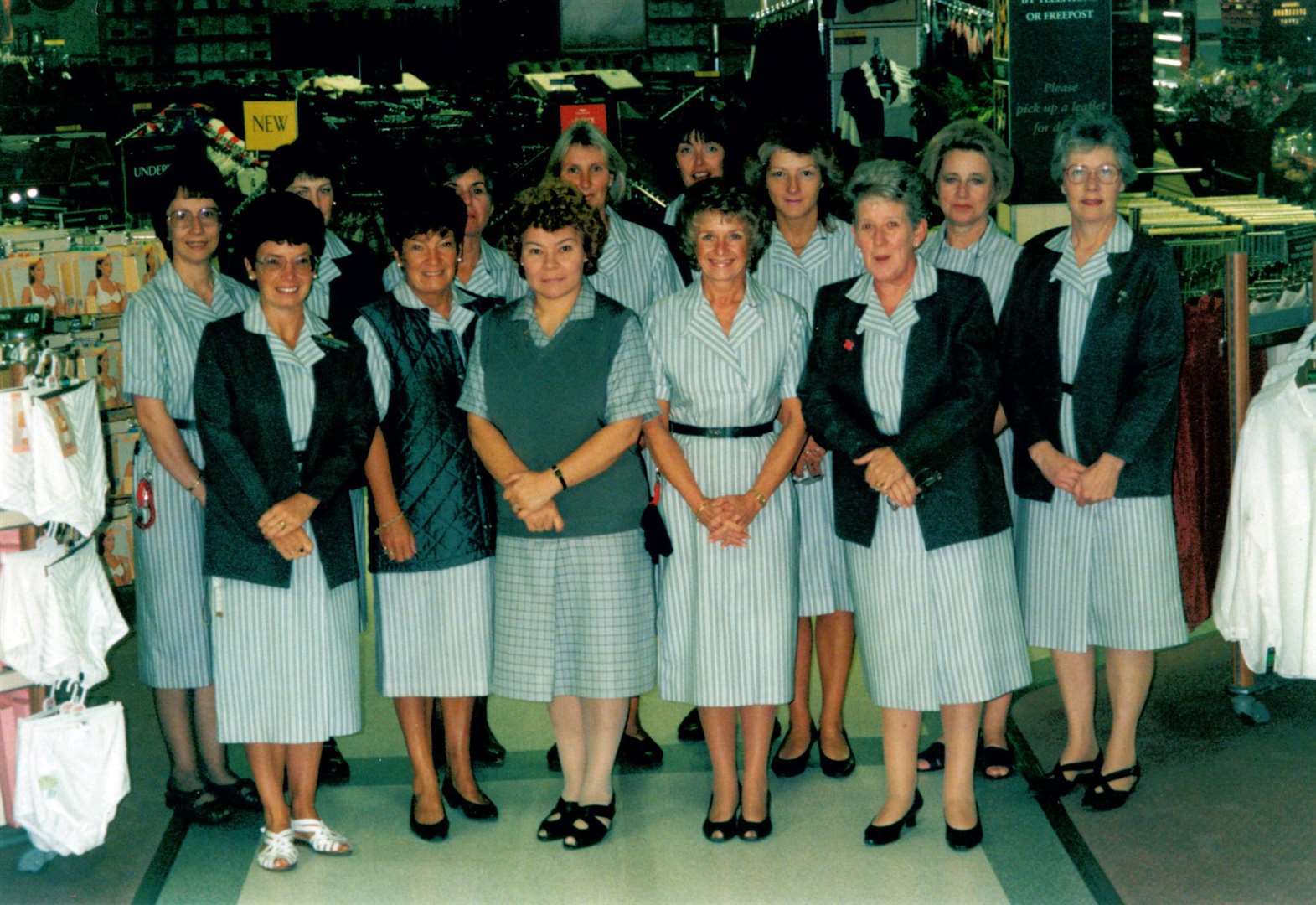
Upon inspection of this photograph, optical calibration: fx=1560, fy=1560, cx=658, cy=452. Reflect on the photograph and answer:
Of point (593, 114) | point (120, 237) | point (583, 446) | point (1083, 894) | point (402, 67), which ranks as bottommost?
point (1083, 894)

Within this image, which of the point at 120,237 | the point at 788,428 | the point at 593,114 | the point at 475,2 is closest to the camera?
the point at 788,428

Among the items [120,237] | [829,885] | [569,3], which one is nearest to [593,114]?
[120,237]

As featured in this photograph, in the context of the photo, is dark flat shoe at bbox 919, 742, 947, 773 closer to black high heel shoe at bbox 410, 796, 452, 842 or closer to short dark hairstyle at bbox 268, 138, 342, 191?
black high heel shoe at bbox 410, 796, 452, 842

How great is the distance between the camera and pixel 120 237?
→ 6.27 meters

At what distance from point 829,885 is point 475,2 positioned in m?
12.2

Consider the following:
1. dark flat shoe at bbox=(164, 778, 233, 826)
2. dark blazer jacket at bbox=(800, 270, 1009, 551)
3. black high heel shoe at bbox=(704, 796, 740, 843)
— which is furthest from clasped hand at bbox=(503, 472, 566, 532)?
dark flat shoe at bbox=(164, 778, 233, 826)

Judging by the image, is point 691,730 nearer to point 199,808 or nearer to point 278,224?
point 199,808

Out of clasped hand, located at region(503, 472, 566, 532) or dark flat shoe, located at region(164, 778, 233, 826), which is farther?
dark flat shoe, located at region(164, 778, 233, 826)

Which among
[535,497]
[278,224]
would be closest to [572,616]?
[535,497]

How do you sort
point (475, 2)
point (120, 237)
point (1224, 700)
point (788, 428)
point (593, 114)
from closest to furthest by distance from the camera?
point (788, 428) < point (1224, 700) < point (120, 237) < point (593, 114) < point (475, 2)

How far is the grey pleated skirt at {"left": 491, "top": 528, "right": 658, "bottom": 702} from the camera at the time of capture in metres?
3.65

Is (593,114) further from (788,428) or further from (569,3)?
(788,428)

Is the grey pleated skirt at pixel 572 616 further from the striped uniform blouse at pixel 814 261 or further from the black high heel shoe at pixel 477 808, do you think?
the striped uniform blouse at pixel 814 261

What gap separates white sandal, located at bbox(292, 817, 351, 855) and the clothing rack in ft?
8.35
